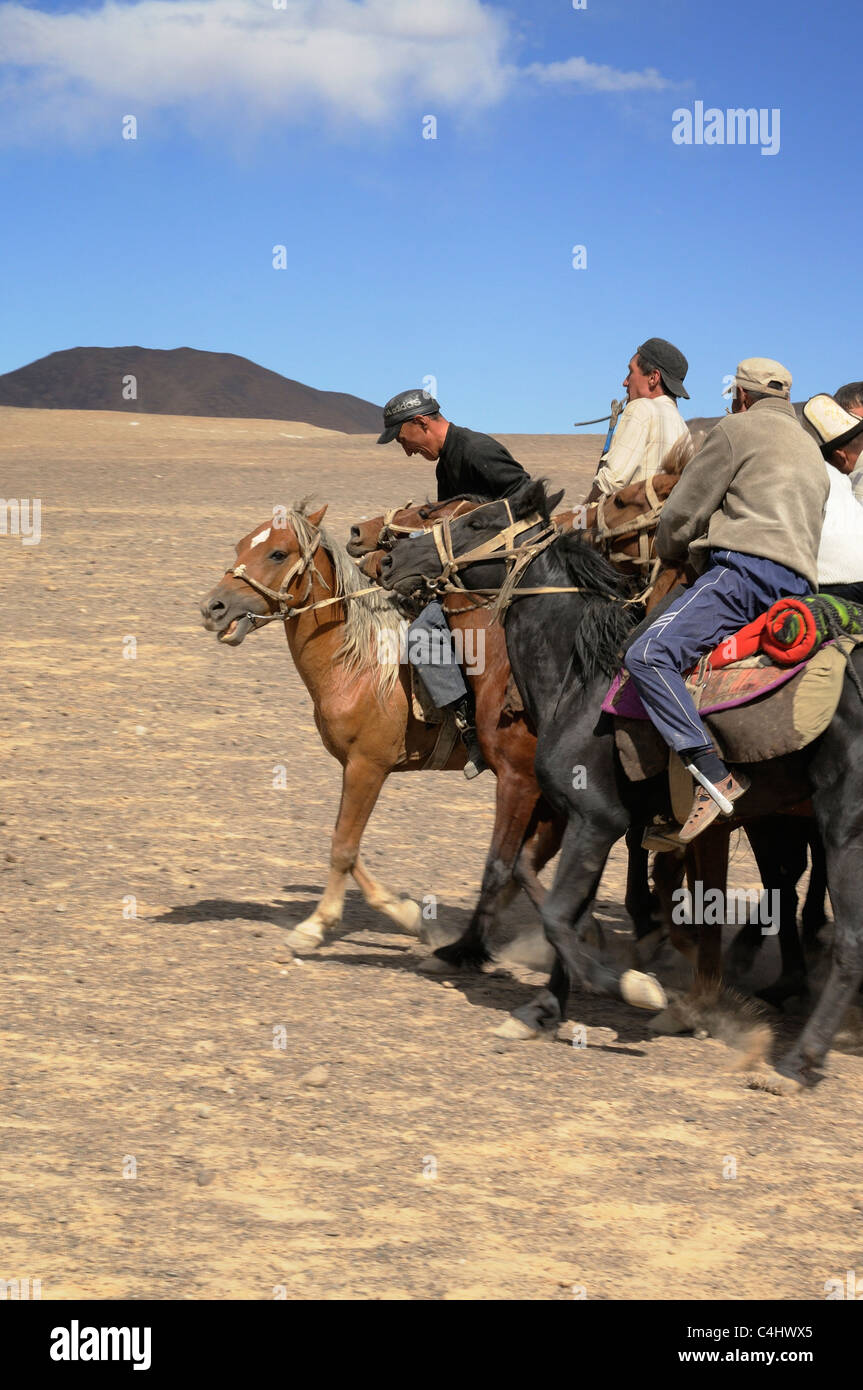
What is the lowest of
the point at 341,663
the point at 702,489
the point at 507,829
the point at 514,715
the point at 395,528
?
the point at 507,829

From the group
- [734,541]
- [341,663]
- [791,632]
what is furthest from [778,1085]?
[341,663]

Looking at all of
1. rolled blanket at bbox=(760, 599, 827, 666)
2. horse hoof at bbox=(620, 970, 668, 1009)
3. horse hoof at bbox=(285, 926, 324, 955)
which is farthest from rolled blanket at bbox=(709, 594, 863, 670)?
horse hoof at bbox=(285, 926, 324, 955)

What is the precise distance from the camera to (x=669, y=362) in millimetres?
7367

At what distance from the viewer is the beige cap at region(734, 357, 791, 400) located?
20.0ft

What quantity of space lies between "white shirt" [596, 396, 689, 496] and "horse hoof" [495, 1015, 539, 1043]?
2.63m

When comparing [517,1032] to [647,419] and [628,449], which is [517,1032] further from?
[647,419]

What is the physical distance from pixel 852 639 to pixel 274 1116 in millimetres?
2902

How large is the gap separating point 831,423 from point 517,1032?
9.78 feet

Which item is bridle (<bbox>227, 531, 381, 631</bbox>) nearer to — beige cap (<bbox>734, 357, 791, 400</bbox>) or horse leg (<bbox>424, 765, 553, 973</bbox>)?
horse leg (<bbox>424, 765, 553, 973</bbox>)

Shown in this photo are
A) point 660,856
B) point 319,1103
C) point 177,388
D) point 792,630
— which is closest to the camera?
point 319,1103

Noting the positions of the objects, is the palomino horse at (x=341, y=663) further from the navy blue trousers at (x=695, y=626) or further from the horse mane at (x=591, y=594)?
the navy blue trousers at (x=695, y=626)

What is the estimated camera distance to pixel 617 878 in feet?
32.4
